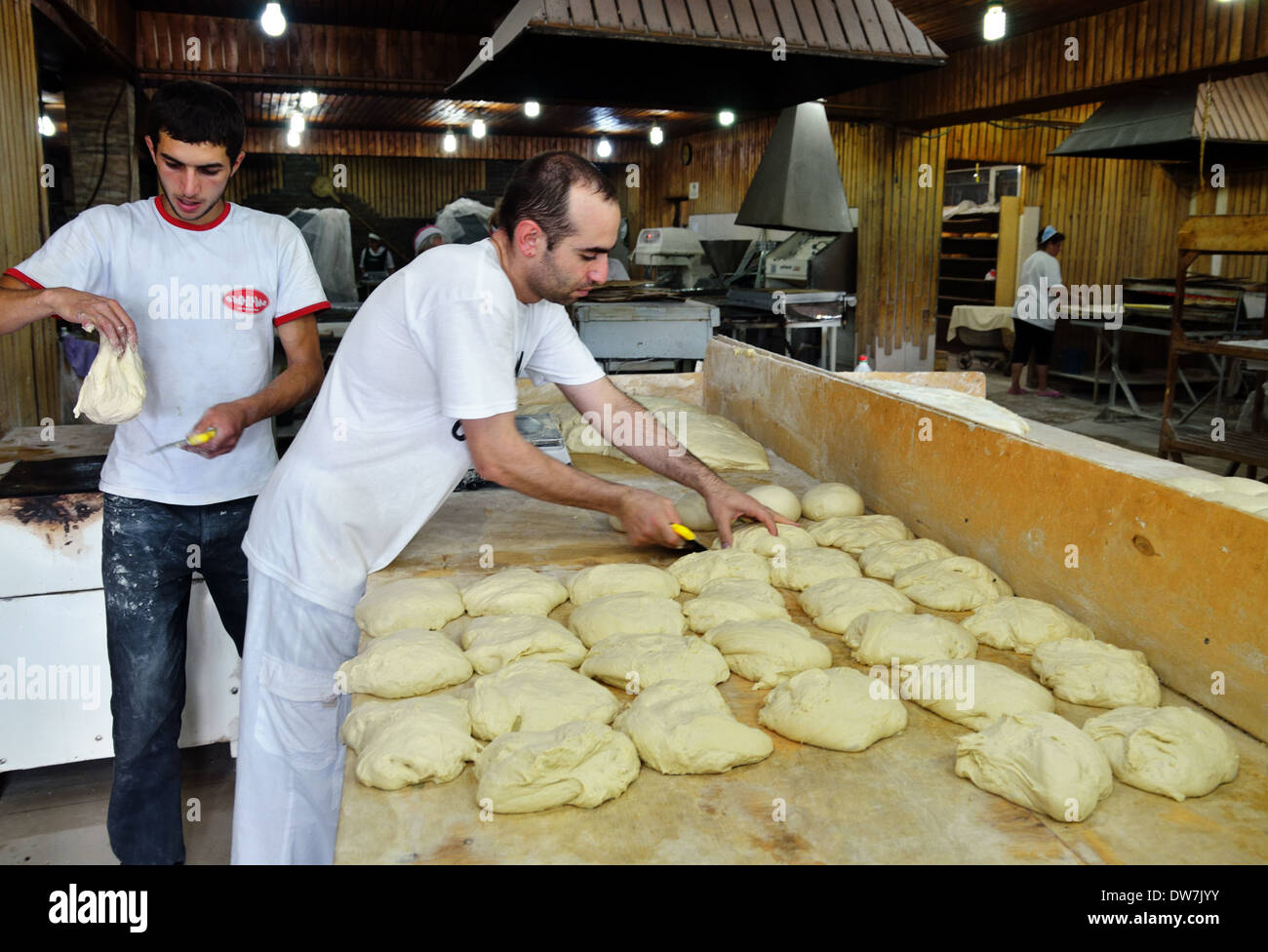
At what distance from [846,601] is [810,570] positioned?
21cm

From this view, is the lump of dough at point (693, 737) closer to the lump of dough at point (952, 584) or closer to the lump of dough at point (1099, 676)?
the lump of dough at point (1099, 676)

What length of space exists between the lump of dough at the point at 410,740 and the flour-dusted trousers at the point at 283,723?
2.15ft

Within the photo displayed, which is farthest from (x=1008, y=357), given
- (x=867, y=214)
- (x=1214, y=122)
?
(x=1214, y=122)

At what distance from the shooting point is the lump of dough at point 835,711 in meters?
1.41

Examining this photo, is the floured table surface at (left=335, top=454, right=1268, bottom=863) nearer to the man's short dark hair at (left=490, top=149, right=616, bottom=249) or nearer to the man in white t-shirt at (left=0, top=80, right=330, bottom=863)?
the man's short dark hair at (left=490, top=149, right=616, bottom=249)

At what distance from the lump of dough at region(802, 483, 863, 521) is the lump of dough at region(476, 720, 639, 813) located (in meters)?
1.30

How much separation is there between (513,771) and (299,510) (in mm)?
1049

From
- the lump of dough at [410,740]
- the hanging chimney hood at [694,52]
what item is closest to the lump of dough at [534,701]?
the lump of dough at [410,740]

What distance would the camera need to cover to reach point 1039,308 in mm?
9883

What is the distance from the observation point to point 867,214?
10297mm

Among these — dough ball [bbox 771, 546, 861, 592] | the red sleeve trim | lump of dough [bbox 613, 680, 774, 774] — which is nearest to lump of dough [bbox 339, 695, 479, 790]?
lump of dough [bbox 613, 680, 774, 774]

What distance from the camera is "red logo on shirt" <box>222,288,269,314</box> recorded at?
2.31 meters

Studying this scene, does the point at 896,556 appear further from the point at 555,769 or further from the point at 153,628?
the point at 153,628
